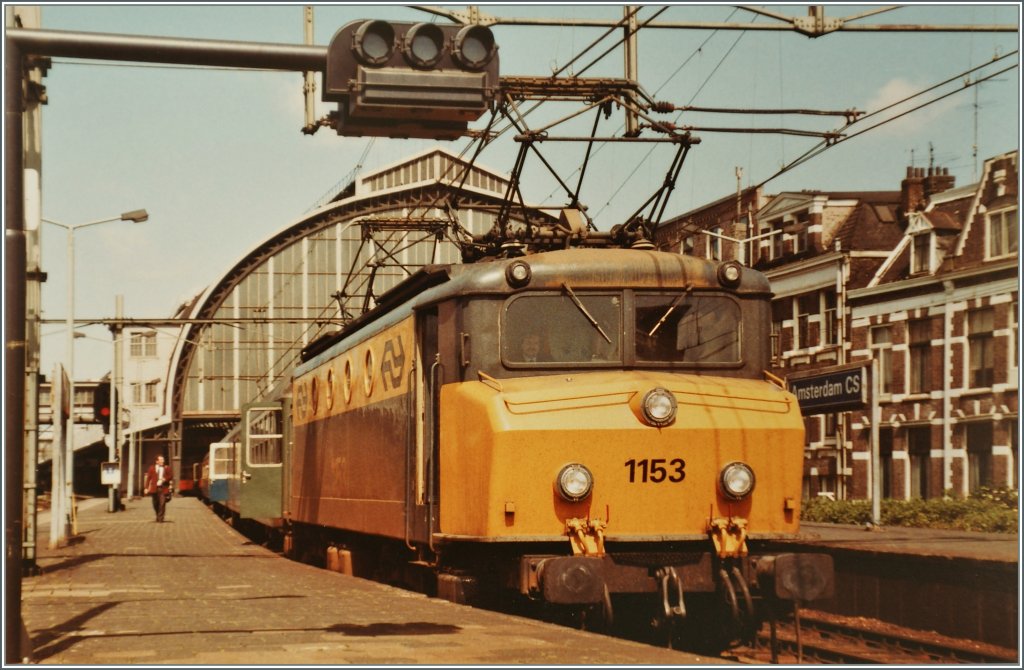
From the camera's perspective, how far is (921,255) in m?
39.7

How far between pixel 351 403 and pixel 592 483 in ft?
22.2

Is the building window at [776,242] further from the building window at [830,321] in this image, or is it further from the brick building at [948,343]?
the brick building at [948,343]

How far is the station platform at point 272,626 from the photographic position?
9.49 meters

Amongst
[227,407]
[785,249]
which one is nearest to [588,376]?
[785,249]

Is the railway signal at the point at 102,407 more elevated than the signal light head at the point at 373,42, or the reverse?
the signal light head at the point at 373,42

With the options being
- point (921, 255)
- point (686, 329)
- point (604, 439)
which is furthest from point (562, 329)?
point (921, 255)

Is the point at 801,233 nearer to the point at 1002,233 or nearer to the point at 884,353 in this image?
the point at 884,353

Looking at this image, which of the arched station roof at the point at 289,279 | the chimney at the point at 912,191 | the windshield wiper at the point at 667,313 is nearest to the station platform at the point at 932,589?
the windshield wiper at the point at 667,313

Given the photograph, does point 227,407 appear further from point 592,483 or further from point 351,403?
point 592,483

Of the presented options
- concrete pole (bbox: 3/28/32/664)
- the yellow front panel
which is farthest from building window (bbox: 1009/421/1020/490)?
concrete pole (bbox: 3/28/32/664)

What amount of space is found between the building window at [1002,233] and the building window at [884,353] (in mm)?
5425

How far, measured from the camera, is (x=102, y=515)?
4884cm

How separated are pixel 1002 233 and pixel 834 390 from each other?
933 centimetres

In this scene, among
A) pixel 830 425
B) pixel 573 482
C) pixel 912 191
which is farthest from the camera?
pixel 912 191
